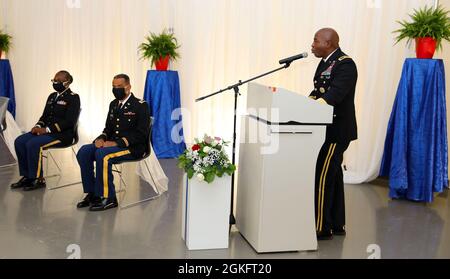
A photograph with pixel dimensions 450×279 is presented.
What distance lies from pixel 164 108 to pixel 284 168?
3677 millimetres

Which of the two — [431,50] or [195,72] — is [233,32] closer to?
[195,72]

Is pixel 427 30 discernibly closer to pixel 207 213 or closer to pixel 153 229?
pixel 207 213

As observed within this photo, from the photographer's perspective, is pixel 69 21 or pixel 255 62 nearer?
pixel 255 62

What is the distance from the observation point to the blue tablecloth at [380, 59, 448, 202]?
4945 mm

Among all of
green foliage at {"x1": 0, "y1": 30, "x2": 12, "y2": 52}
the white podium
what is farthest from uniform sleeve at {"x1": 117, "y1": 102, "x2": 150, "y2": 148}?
green foliage at {"x1": 0, "y1": 30, "x2": 12, "y2": 52}

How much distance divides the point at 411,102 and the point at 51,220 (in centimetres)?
374

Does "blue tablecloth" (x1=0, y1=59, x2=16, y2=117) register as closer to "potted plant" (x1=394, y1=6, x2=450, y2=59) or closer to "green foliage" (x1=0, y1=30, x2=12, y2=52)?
"green foliage" (x1=0, y1=30, x2=12, y2=52)

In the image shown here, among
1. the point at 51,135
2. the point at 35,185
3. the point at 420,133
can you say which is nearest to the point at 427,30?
the point at 420,133

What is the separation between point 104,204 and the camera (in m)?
4.47

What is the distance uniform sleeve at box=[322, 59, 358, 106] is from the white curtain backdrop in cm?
223

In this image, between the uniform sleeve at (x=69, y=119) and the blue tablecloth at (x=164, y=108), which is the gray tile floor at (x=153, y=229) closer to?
the uniform sleeve at (x=69, y=119)

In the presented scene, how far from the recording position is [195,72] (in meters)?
7.06
